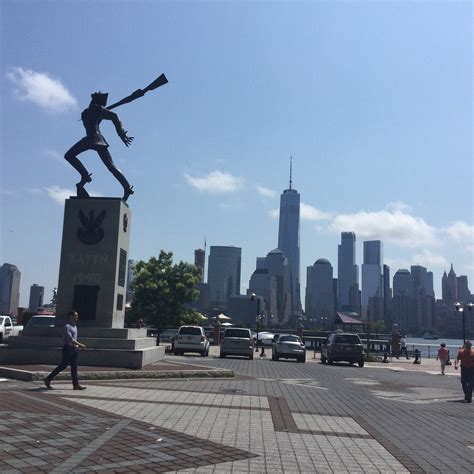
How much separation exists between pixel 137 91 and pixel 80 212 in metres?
4.77

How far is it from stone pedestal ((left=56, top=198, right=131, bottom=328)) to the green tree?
61.9 feet

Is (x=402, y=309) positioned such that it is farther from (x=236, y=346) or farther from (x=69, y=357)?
(x=69, y=357)

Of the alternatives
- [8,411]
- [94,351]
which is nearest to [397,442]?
[8,411]

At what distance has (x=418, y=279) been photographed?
186 metres

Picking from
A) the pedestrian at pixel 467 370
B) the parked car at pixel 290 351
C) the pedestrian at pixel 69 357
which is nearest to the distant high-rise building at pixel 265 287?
the parked car at pixel 290 351

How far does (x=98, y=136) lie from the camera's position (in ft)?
60.7

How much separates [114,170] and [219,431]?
1308cm

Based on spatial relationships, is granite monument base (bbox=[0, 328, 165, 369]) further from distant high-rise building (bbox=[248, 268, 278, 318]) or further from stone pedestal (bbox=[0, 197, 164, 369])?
distant high-rise building (bbox=[248, 268, 278, 318])

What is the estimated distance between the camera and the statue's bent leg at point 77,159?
18391 mm

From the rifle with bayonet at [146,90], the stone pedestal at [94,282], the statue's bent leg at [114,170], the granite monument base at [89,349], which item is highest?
the rifle with bayonet at [146,90]

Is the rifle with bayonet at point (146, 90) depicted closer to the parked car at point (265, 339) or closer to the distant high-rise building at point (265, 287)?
the parked car at point (265, 339)

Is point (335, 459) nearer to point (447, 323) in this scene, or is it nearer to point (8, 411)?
point (8, 411)

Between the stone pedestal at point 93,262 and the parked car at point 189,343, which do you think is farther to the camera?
the parked car at point 189,343

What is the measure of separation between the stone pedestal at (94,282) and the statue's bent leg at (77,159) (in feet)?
3.45
